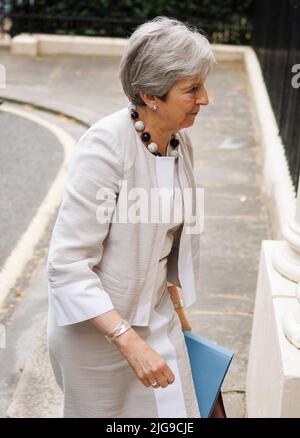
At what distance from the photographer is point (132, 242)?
2.48 metres

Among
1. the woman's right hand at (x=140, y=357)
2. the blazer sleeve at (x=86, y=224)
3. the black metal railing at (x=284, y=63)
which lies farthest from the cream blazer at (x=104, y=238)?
the black metal railing at (x=284, y=63)

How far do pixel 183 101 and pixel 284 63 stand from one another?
16.3 feet

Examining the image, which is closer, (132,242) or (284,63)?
(132,242)

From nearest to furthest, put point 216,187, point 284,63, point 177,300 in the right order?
1. point 177,300
2. point 216,187
3. point 284,63

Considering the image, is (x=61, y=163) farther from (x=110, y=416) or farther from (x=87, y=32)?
(x=87, y=32)

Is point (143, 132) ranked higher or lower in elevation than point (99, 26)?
higher

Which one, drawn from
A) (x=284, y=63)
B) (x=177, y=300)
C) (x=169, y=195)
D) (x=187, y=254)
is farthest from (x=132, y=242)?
(x=284, y=63)

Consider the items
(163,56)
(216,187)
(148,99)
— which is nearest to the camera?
(163,56)

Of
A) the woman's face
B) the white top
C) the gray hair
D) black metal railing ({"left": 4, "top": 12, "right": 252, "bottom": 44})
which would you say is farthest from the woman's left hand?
black metal railing ({"left": 4, "top": 12, "right": 252, "bottom": 44})

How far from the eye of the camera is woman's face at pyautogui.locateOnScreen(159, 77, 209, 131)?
2.43 meters

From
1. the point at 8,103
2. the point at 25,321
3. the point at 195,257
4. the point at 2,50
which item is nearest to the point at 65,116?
the point at 8,103

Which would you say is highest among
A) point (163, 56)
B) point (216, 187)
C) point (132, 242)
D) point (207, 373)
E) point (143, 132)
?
point (163, 56)

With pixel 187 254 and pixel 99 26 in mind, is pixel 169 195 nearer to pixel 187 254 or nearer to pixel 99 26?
pixel 187 254

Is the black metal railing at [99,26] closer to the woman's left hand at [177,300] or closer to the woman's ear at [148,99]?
the woman's left hand at [177,300]
